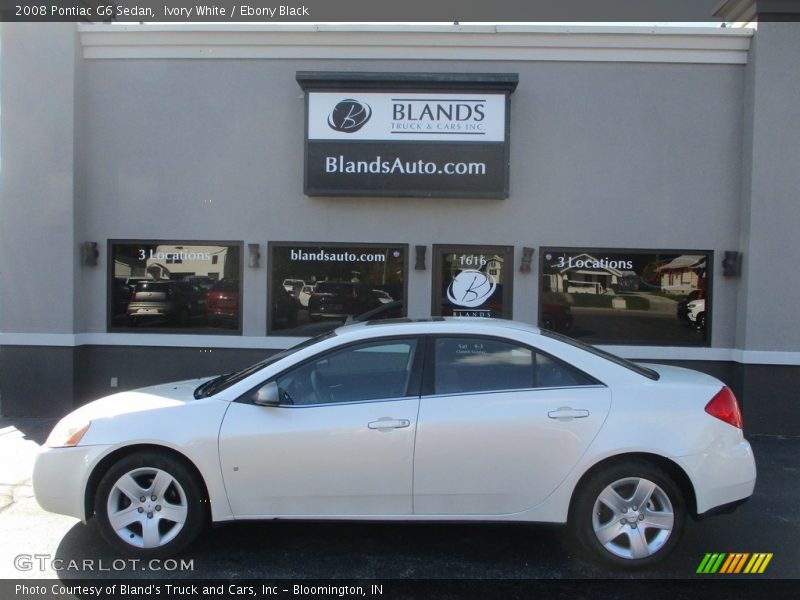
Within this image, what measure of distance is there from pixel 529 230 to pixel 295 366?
15.3 ft

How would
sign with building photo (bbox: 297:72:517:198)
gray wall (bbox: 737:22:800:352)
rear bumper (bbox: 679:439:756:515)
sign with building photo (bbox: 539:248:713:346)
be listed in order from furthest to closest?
sign with building photo (bbox: 539:248:713:346), sign with building photo (bbox: 297:72:517:198), gray wall (bbox: 737:22:800:352), rear bumper (bbox: 679:439:756:515)

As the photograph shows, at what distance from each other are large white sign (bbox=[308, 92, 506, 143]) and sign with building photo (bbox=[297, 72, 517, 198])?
1 cm

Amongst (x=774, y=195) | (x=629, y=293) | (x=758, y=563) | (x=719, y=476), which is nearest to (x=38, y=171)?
(x=629, y=293)

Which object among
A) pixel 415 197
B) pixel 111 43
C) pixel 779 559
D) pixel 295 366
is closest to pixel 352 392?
pixel 295 366

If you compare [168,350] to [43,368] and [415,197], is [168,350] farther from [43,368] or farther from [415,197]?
[415,197]

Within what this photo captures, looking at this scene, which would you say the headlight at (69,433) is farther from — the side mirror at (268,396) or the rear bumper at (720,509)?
the rear bumper at (720,509)

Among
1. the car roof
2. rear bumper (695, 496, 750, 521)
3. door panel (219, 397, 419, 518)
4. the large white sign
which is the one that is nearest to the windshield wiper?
door panel (219, 397, 419, 518)

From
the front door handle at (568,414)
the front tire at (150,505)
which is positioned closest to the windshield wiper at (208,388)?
the front tire at (150,505)

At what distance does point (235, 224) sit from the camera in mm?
8594

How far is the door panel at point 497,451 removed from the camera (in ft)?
14.1

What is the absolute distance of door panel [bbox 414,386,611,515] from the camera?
4.30 metres

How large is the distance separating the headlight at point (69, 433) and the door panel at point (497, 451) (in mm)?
2126

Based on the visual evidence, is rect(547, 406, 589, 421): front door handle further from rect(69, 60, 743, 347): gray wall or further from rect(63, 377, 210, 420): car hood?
rect(69, 60, 743, 347): gray wall

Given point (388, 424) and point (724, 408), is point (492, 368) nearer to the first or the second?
point (388, 424)
